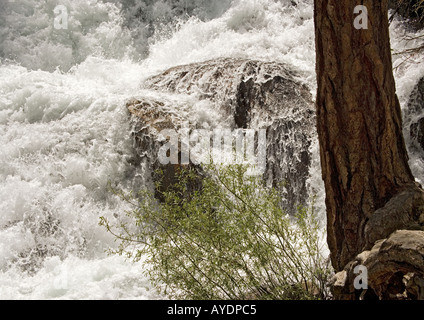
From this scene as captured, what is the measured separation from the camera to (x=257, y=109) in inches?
219

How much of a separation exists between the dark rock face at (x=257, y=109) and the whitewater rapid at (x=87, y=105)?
7.0 inches

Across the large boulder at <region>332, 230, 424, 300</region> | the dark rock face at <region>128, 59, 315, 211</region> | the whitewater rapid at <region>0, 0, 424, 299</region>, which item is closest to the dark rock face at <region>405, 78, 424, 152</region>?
the whitewater rapid at <region>0, 0, 424, 299</region>

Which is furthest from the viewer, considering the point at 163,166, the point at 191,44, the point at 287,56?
the point at 191,44

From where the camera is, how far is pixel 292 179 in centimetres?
506

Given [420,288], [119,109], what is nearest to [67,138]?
[119,109]

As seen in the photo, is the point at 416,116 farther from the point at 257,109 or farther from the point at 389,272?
the point at 389,272

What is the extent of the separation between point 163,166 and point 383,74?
2.97m

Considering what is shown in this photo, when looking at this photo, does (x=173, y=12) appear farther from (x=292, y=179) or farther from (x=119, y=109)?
(x=292, y=179)

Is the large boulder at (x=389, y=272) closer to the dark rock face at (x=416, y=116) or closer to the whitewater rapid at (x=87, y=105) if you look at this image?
the whitewater rapid at (x=87, y=105)

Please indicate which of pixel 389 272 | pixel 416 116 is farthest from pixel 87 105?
pixel 389 272
